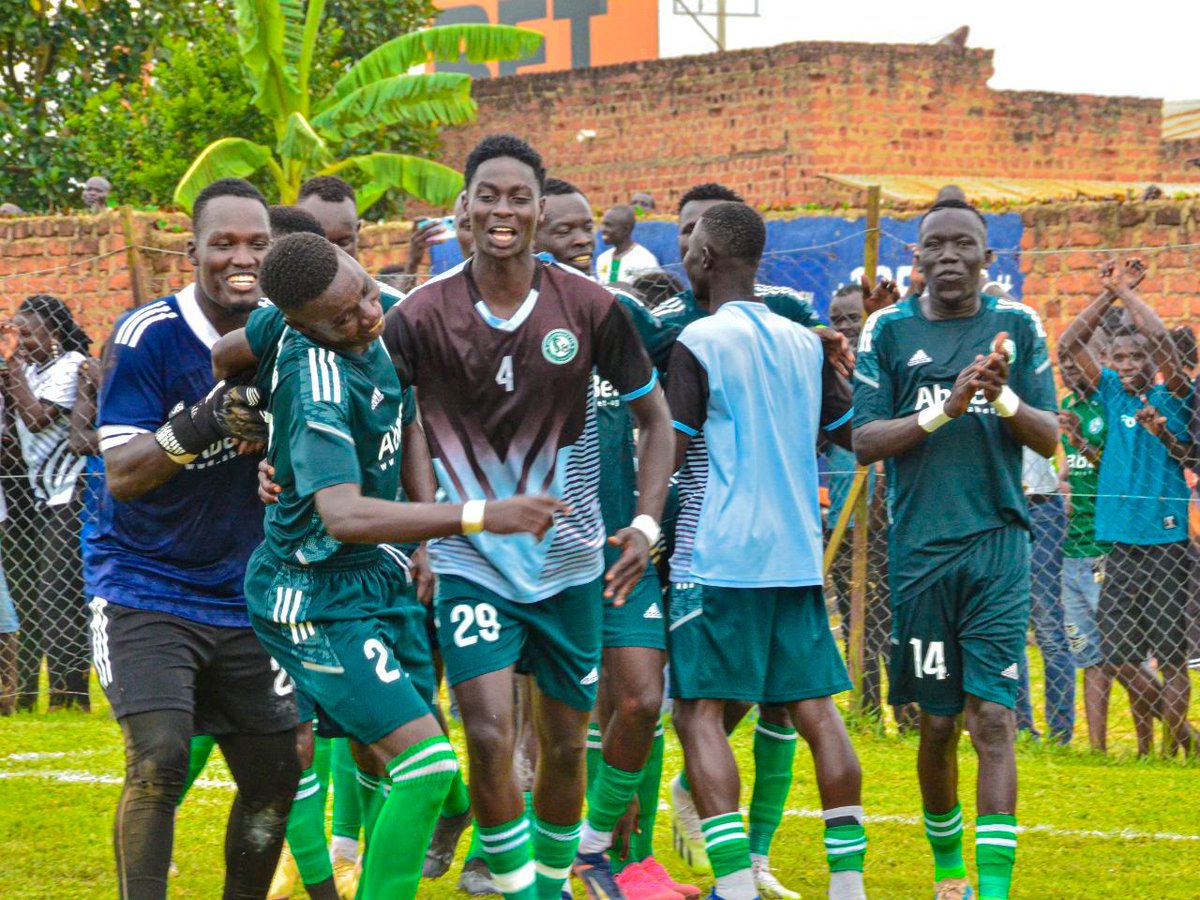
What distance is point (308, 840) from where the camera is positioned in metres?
5.53

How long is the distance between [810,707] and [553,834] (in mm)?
957

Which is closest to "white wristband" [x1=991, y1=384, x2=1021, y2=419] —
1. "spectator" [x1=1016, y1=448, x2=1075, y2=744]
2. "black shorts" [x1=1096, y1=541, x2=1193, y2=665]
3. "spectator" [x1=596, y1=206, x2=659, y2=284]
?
"spectator" [x1=1016, y1=448, x2=1075, y2=744]

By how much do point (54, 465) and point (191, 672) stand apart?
5586 mm

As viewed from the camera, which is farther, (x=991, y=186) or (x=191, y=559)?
(x=991, y=186)

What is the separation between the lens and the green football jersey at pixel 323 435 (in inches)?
169

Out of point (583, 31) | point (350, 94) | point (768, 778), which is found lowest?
point (768, 778)

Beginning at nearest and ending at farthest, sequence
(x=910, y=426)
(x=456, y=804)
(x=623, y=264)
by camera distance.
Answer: (x=910, y=426) < (x=456, y=804) < (x=623, y=264)

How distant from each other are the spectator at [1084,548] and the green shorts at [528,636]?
15.4ft

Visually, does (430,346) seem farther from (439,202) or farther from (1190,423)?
(439,202)

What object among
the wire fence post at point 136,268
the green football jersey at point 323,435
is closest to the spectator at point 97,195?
the wire fence post at point 136,268

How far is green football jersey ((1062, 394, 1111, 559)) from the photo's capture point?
30.3ft

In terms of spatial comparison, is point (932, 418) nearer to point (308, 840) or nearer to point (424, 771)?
point (424, 771)

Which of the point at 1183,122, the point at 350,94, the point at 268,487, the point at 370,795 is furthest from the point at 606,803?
the point at 1183,122

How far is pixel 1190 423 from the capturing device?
28.8 feet
